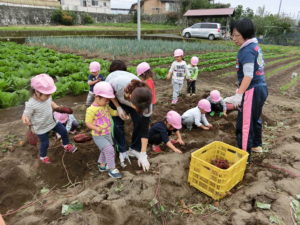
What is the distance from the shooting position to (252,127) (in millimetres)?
2941

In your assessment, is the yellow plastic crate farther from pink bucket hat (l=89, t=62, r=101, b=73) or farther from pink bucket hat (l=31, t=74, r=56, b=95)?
pink bucket hat (l=89, t=62, r=101, b=73)

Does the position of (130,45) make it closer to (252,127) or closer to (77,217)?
(252,127)

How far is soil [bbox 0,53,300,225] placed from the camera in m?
2.20

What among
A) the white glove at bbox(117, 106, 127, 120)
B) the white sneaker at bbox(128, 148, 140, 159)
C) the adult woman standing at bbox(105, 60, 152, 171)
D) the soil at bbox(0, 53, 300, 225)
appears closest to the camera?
the soil at bbox(0, 53, 300, 225)

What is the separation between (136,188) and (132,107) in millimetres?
1000

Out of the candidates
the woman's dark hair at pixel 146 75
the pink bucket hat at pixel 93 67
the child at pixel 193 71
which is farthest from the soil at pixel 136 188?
the child at pixel 193 71

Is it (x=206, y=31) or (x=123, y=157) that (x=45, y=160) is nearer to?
(x=123, y=157)

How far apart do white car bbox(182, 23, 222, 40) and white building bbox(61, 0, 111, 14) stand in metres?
23.9

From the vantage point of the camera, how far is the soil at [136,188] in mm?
2195

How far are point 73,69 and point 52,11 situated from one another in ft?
82.6

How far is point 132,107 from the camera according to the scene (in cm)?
280

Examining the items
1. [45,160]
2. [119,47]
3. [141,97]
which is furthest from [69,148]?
[119,47]

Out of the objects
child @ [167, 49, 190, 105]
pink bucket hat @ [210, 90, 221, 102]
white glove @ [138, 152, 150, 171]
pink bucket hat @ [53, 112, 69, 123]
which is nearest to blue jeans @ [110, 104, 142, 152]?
white glove @ [138, 152, 150, 171]

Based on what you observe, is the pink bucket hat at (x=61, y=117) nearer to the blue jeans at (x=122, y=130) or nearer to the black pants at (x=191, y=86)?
the blue jeans at (x=122, y=130)
